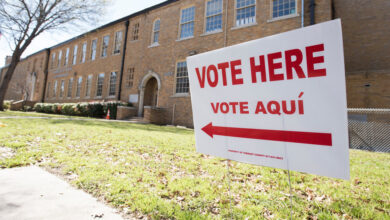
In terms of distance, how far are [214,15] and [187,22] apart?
2.14 m

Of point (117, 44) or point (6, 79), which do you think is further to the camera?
point (117, 44)

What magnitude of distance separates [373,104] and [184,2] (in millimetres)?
12641

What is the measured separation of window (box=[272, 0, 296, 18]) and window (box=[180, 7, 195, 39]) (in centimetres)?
531

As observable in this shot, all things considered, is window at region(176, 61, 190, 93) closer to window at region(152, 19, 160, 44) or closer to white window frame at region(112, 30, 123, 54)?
window at region(152, 19, 160, 44)

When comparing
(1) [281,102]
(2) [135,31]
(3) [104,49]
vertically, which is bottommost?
(1) [281,102]

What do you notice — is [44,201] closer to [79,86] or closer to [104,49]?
[104,49]

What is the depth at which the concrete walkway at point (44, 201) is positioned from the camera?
1737 millimetres

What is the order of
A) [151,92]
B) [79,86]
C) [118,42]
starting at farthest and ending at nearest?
1. [79,86]
2. [118,42]
3. [151,92]

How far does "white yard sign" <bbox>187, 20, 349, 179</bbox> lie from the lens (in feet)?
4.40

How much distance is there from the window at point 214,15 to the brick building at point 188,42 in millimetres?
65

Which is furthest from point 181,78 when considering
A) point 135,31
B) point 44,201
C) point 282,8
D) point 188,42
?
point 44,201

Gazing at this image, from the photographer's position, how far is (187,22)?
13.4 meters

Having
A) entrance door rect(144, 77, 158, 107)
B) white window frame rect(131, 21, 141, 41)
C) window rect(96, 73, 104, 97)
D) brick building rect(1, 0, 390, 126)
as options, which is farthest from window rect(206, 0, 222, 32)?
window rect(96, 73, 104, 97)

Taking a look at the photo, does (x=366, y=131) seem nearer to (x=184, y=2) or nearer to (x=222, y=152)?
(x=222, y=152)
